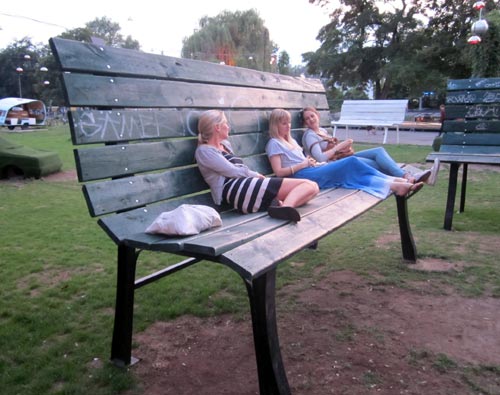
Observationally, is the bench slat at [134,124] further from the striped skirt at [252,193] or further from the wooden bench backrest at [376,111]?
the wooden bench backrest at [376,111]

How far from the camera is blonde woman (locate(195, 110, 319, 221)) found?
3023 millimetres

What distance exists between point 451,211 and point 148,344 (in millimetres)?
3690

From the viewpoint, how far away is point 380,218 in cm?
591

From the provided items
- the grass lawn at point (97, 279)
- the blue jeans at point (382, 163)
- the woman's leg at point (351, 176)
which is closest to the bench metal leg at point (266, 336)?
the grass lawn at point (97, 279)

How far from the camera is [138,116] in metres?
2.71

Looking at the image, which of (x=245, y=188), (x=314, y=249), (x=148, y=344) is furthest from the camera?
(x=314, y=249)

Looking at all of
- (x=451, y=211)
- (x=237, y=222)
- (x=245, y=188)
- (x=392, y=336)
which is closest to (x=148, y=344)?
(x=237, y=222)

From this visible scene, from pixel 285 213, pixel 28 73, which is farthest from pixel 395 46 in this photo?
pixel 28 73

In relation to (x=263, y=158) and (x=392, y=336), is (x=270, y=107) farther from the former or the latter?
(x=392, y=336)

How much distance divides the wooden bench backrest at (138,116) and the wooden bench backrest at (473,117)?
11.4ft

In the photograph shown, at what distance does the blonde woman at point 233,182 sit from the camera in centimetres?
302

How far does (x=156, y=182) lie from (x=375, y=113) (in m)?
15.9

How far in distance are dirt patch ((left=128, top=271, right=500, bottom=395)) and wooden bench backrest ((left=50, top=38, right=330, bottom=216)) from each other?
0.88 m

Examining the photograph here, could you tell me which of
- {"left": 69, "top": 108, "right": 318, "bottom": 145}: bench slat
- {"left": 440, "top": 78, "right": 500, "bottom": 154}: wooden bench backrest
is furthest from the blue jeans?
{"left": 440, "top": 78, "right": 500, "bottom": 154}: wooden bench backrest
